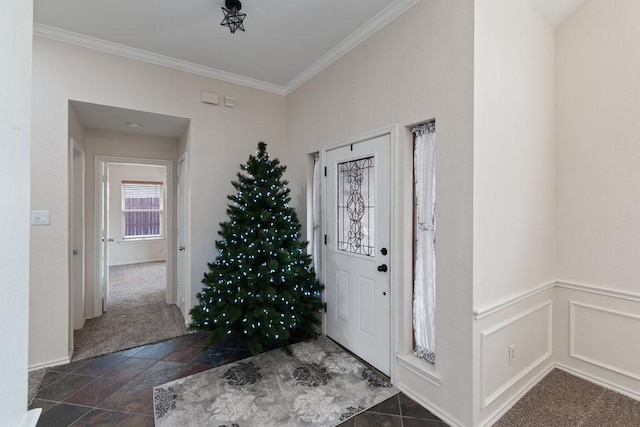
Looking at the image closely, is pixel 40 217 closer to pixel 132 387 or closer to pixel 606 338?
pixel 132 387

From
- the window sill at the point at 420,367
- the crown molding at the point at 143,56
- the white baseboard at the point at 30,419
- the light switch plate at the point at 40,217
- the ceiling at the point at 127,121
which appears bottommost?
the window sill at the point at 420,367

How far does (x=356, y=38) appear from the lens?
9.15ft

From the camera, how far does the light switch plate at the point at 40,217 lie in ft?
8.60

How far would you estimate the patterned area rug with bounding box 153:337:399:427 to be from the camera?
6.73 ft

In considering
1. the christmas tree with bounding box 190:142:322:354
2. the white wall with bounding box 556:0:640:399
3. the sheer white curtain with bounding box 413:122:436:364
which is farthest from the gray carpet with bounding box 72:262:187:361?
the white wall with bounding box 556:0:640:399

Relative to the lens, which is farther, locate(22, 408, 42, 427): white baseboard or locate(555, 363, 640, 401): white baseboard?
locate(555, 363, 640, 401): white baseboard

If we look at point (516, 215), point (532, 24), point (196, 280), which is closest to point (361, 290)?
point (516, 215)

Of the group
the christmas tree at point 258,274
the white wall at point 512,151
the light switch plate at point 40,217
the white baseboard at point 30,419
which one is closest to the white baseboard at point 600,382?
the white wall at point 512,151

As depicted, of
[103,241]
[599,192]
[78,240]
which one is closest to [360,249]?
[599,192]

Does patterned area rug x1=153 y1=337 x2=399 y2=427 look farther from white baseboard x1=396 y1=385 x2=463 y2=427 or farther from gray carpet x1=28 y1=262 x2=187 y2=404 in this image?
gray carpet x1=28 y1=262 x2=187 y2=404

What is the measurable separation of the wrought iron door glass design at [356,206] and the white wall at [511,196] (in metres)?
0.95

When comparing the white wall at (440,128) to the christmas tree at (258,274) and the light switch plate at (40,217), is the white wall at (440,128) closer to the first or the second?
the christmas tree at (258,274)

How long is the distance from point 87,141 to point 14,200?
3969 mm

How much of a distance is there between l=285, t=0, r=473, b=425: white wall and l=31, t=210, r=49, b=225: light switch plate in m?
2.93
